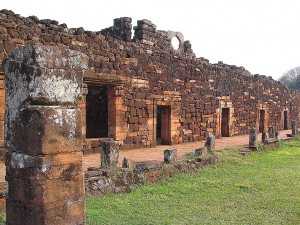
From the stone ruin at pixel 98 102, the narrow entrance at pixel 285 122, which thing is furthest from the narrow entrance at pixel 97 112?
the narrow entrance at pixel 285 122

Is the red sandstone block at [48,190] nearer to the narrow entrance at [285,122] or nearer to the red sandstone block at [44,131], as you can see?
the red sandstone block at [44,131]

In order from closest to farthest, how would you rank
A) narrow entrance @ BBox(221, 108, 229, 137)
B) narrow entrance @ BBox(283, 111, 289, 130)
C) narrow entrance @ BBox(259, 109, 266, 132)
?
narrow entrance @ BBox(221, 108, 229, 137) → narrow entrance @ BBox(259, 109, 266, 132) → narrow entrance @ BBox(283, 111, 289, 130)

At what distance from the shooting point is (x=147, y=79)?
12.6 m

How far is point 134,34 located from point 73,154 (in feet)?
32.6

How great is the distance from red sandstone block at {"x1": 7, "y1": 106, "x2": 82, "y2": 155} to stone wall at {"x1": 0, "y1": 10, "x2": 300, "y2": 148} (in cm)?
510

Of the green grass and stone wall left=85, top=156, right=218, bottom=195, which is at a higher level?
stone wall left=85, top=156, right=218, bottom=195

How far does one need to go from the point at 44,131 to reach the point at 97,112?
945 centimetres

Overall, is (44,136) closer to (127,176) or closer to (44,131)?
(44,131)

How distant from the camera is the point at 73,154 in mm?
3916

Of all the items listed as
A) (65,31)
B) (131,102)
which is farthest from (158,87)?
(65,31)

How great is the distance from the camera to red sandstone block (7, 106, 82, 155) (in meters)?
3.62

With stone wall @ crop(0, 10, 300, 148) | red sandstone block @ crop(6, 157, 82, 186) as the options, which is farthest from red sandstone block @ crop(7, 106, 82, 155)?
stone wall @ crop(0, 10, 300, 148)

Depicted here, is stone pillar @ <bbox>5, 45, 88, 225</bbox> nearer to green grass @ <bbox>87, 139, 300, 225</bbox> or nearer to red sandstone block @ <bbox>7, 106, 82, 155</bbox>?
red sandstone block @ <bbox>7, 106, 82, 155</bbox>

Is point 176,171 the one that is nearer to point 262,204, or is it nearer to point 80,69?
point 262,204
